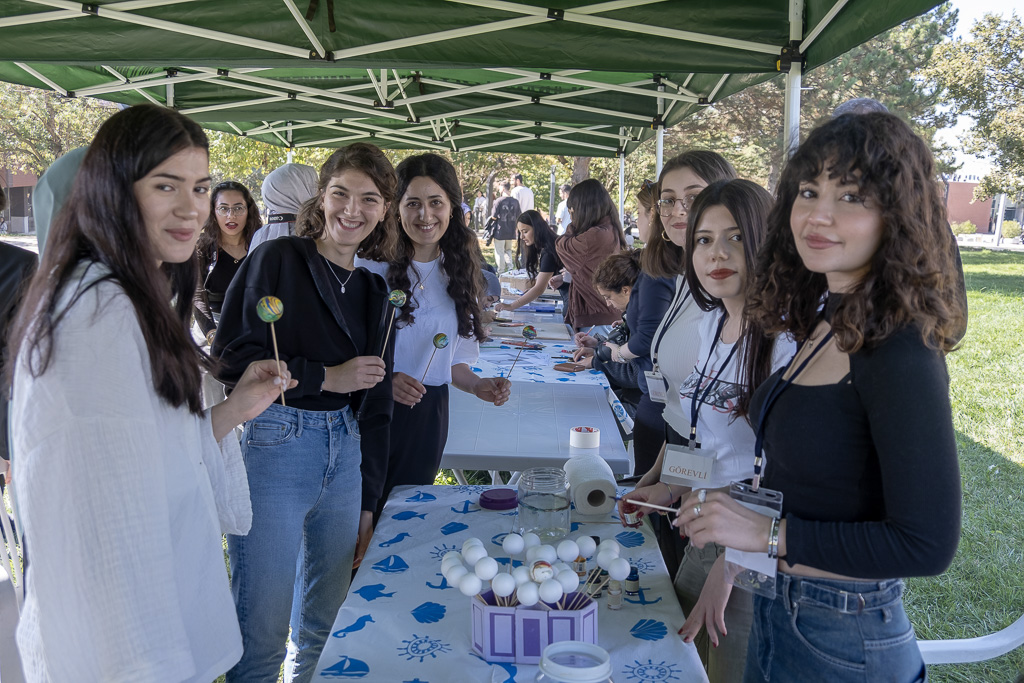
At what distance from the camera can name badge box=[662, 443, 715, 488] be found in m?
1.63

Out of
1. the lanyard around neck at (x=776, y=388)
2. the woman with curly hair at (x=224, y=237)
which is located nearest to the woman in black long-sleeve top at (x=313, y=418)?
the lanyard around neck at (x=776, y=388)

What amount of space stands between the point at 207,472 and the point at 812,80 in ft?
66.2

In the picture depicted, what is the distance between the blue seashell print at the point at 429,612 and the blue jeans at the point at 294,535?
0.55 m

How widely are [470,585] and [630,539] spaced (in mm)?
659

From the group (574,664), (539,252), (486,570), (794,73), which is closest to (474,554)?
(486,570)

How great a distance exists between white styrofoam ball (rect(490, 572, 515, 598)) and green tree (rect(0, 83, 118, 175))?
28.0 metres

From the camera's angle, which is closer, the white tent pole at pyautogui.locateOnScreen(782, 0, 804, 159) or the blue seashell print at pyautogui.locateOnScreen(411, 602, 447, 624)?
the blue seashell print at pyautogui.locateOnScreen(411, 602, 447, 624)

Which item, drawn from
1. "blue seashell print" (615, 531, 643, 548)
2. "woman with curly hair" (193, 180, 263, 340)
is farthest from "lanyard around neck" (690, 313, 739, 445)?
"woman with curly hair" (193, 180, 263, 340)

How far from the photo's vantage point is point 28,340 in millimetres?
1249

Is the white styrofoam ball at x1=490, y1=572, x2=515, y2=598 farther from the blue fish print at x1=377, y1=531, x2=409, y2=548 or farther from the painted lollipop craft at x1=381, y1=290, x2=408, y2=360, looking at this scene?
the painted lollipop craft at x1=381, y1=290, x2=408, y2=360

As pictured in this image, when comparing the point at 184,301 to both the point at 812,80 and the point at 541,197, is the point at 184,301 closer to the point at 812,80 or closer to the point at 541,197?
the point at 812,80

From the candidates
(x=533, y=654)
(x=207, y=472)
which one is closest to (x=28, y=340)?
(x=207, y=472)

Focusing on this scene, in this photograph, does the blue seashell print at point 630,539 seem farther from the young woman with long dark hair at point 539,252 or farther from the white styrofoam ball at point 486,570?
the young woman with long dark hair at point 539,252

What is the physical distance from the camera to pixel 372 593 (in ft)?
5.43
